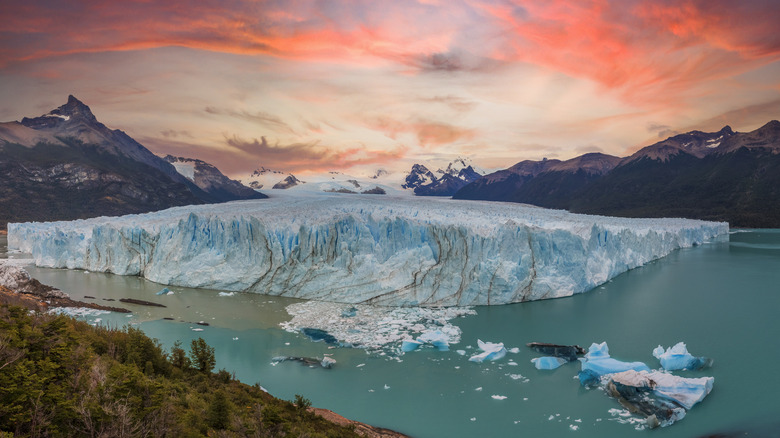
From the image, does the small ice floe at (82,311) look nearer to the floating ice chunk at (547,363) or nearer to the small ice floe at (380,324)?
the small ice floe at (380,324)

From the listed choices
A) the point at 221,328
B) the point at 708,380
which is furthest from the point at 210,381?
the point at 708,380

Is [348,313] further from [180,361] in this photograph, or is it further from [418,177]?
[418,177]

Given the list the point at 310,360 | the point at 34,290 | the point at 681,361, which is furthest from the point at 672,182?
the point at 34,290

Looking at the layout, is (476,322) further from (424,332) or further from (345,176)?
(345,176)

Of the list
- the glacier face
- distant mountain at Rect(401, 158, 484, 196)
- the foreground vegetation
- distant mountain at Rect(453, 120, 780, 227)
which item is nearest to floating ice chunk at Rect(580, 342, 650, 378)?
the foreground vegetation

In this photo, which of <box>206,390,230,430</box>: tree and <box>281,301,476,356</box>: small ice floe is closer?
<box>206,390,230,430</box>: tree

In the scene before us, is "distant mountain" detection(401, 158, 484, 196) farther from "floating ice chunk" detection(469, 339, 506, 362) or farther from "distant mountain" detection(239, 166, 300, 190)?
"floating ice chunk" detection(469, 339, 506, 362)
